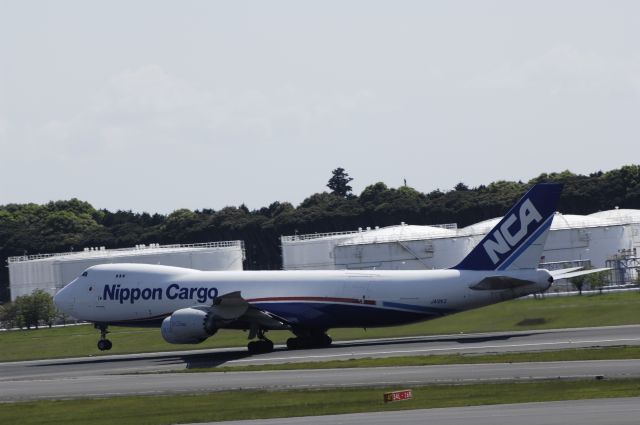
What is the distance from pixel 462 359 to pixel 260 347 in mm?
13491

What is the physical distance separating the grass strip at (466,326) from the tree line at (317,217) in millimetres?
88327

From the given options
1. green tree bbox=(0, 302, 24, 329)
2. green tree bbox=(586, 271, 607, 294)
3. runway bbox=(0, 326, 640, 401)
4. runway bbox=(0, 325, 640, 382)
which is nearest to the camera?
runway bbox=(0, 326, 640, 401)

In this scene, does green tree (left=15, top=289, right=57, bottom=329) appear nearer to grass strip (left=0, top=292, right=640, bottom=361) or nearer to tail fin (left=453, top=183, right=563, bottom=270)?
grass strip (left=0, top=292, right=640, bottom=361)

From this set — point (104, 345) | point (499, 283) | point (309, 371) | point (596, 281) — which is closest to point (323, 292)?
point (499, 283)

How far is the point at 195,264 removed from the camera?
100 metres

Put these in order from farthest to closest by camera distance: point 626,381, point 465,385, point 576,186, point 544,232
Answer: point 576,186 → point 544,232 → point 465,385 → point 626,381

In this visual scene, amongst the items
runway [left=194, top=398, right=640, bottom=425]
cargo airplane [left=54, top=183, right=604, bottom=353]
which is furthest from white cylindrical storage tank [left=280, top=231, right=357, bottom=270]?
runway [left=194, top=398, right=640, bottom=425]

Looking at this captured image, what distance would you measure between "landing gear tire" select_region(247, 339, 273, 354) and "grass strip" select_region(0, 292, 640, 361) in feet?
19.8

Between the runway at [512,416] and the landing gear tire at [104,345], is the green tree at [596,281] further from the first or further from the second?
the runway at [512,416]

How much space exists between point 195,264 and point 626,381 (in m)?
70.9

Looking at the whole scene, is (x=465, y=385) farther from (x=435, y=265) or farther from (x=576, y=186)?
(x=576, y=186)

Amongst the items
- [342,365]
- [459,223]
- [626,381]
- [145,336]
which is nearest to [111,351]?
[145,336]

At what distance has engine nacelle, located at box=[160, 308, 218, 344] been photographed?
5109 centimetres

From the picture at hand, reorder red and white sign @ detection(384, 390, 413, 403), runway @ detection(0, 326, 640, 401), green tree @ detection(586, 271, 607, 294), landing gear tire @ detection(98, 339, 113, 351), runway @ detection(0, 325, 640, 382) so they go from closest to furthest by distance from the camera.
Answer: red and white sign @ detection(384, 390, 413, 403) → runway @ detection(0, 326, 640, 401) → runway @ detection(0, 325, 640, 382) → landing gear tire @ detection(98, 339, 113, 351) → green tree @ detection(586, 271, 607, 294)
